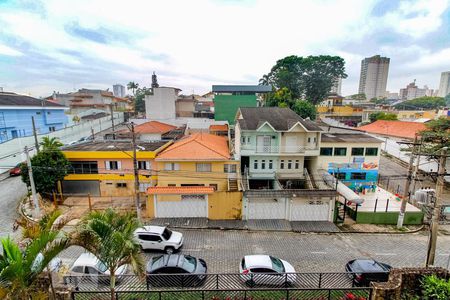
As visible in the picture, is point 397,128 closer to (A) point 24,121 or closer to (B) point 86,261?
(B) point 86,261

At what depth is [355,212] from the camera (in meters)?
19.9

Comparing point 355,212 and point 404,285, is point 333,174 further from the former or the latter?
point 404,285

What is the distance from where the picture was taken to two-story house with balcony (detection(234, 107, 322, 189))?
23.8 m

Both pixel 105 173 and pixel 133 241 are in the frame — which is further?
pixel 105 173

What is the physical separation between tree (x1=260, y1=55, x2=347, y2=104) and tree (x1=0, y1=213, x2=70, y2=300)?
57795mm

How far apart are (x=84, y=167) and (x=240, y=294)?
793 inches

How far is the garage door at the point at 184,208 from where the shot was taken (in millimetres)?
19547

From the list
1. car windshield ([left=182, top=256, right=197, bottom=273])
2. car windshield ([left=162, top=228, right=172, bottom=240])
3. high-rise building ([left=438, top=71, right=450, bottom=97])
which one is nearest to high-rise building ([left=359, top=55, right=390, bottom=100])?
high-rise building ([left=438, top=71, right=450, bottom=97])

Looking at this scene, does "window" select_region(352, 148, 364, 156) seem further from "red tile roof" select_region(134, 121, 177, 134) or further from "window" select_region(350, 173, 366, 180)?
"red tile roof" select_region(134, 121, 177, 134)

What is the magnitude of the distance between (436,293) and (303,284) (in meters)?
4.92

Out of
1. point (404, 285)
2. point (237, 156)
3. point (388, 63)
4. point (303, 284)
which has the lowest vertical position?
point (303, 284)

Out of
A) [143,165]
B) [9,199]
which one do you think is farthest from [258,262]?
[9,199]

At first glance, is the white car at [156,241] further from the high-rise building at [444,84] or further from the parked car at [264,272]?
the high-rise building at [444,84]

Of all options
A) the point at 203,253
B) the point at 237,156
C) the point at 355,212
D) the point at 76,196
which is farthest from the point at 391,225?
the point at 76,196
